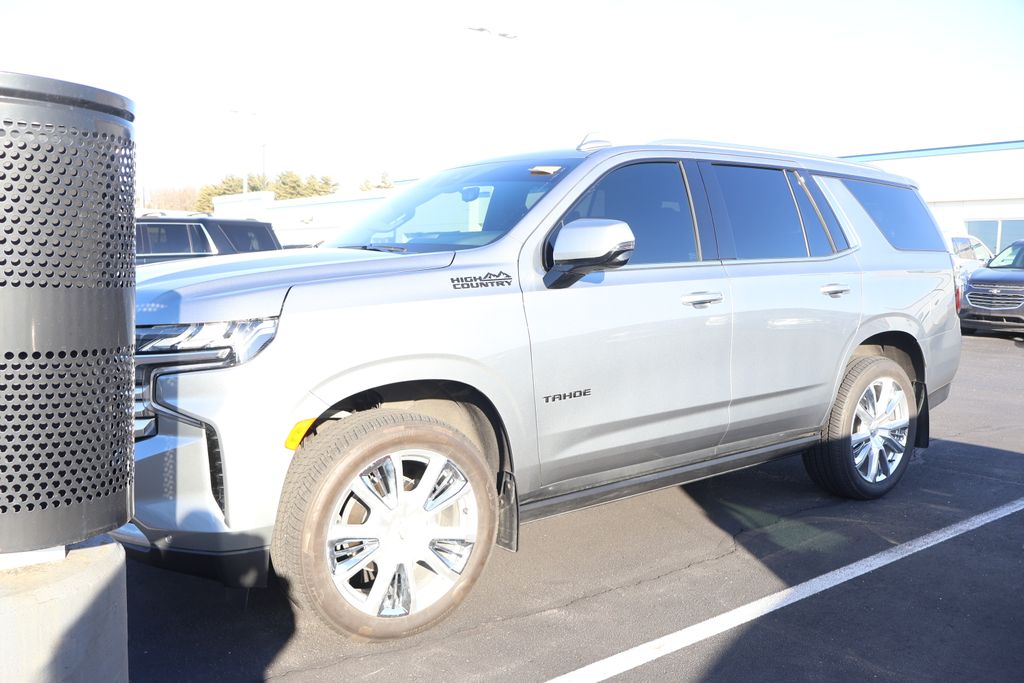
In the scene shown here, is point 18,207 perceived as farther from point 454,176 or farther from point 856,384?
point 856,384

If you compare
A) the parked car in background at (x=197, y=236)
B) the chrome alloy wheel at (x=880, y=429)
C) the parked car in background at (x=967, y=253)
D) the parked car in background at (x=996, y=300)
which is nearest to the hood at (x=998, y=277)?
the parked car in background at (x=996, y=300)

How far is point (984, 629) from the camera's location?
384cm

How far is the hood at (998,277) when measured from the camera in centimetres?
1535

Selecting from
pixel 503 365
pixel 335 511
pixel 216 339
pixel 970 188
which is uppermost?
pixel 970 188

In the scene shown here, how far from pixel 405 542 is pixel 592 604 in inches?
37.5

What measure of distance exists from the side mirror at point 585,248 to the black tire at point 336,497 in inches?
33.6

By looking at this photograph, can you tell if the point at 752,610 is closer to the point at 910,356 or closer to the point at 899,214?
the point at 910,356

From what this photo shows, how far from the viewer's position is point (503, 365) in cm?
383

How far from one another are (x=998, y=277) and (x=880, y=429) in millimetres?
11617

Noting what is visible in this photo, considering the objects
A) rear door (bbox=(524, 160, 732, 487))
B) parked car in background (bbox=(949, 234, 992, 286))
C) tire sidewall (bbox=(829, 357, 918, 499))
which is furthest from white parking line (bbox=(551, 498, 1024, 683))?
parked car in background (bbox=(949, 234, 992, 286))

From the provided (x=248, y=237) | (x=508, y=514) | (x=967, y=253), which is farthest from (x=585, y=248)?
A: (x=967, y=253)

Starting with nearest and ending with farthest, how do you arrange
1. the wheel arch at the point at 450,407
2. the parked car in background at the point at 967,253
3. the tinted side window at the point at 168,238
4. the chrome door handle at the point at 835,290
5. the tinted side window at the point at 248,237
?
the wheel arch at the point at 450,407, the chrome door handle at the point at 835,290, the tinted side window at the point at 168,238, the tinted side window at the point at 248,237, the parked car in background at the point at 967,253

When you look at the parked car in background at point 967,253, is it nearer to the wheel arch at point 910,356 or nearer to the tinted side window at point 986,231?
the tinted side window at point 986,231

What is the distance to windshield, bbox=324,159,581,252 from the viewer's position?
169 inches
